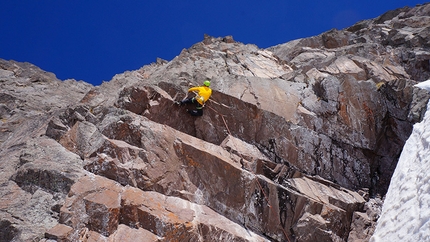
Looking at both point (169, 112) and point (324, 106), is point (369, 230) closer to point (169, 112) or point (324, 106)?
point (324, 106)

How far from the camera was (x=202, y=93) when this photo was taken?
50.4ft

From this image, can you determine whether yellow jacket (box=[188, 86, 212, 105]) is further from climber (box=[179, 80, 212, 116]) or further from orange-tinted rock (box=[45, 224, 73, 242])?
orange-tinted rock (box=[45, 224, 73, 242])

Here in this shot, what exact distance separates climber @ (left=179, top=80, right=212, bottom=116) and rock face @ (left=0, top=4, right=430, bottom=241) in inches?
15.2

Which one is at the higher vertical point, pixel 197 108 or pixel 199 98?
pixel 199 98

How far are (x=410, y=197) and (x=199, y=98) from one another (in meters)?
8.46

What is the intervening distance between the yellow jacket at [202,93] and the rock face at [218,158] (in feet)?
1.68

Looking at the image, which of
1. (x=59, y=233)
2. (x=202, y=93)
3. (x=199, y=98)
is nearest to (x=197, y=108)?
(x=199, y=98)

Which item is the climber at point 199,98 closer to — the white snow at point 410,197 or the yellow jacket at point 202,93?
the yellow jacket at point 202,93

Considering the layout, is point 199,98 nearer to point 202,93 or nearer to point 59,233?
point 202,93

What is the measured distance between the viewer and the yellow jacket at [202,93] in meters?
15.1

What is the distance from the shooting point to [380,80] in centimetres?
1866

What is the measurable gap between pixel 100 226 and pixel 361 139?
37.7 feet

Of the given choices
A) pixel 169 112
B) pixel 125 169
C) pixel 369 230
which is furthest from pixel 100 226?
pixel 369 230

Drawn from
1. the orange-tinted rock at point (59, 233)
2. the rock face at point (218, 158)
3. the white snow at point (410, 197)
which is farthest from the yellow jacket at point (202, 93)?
the white snow at point (410, 197)
